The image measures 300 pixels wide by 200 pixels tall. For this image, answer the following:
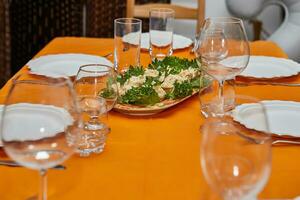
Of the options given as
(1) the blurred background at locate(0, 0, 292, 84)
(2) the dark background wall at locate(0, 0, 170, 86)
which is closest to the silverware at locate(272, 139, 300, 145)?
(1) the blurred background at locate(0, 0, 292, 84)

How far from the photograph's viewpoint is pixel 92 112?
1.14m

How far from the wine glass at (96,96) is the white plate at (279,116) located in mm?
255

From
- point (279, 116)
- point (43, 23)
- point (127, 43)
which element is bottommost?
point (43, 23)

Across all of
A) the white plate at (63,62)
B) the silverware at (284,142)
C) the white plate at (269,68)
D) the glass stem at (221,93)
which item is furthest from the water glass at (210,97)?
the white plate at (63,62)

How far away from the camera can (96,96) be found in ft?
3.82

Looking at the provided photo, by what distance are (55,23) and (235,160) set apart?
110 inches

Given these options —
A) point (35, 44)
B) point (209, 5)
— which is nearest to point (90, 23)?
point (35, 44)

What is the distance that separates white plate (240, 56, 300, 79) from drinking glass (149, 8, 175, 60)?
24 cm

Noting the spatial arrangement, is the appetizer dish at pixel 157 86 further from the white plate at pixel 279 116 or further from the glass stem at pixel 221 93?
the white plate at pixel 279 116

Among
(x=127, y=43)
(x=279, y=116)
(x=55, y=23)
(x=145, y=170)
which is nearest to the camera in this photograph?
(x=145, y=170)

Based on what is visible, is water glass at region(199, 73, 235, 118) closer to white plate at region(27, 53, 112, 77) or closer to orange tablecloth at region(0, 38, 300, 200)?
orange tablecloth at region(0, 38, 300, 200)

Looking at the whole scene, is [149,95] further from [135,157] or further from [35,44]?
[35,44]

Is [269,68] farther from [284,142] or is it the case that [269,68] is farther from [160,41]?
[284,142]

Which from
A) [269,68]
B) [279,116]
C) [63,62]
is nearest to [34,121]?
[279,116]
